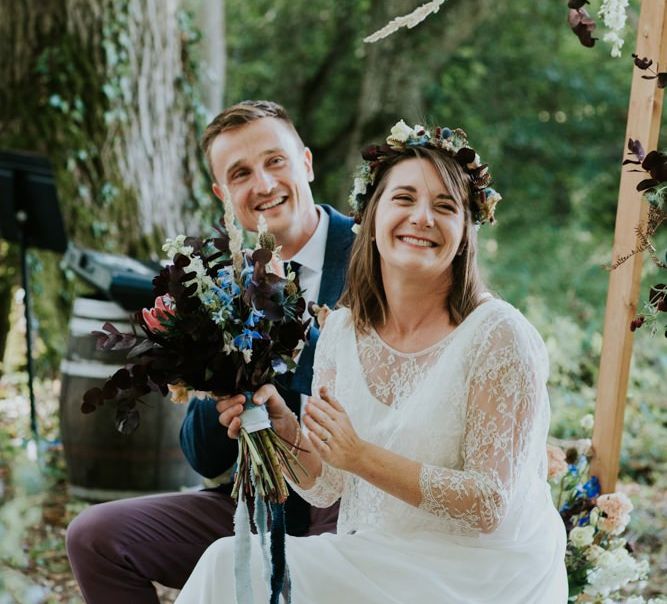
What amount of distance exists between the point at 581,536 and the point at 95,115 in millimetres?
3961

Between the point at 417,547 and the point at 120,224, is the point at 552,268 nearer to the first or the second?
the point at 120,224

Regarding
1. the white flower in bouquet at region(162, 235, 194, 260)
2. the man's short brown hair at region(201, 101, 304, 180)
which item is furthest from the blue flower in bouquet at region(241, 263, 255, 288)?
the man's short brown hair at region(201, 101, 304, 180)

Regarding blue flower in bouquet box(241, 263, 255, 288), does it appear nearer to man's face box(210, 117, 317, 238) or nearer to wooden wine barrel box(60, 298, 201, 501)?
man's face box(210, 117, 317, 238)

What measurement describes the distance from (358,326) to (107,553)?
0.88 metres

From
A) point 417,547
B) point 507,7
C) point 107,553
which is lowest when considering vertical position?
point 107,553

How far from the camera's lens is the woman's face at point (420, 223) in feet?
7.32

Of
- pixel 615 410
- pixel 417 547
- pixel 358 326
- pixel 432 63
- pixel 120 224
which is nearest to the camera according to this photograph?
pixel 417 547

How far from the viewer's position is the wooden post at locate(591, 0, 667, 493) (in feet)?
8.35

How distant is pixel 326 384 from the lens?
96.1 inches

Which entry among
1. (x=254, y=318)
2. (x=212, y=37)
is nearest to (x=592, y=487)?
(x=254, y=318)

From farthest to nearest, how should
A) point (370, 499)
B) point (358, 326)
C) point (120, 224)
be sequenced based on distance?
1. point (120, 224)
2. point (358, 326)
3. point (370, 499)

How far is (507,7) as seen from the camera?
10188 millimetres

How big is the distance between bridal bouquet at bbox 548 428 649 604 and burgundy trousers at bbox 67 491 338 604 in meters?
0.74

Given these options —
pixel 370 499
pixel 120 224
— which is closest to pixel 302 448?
pixel 370 499
